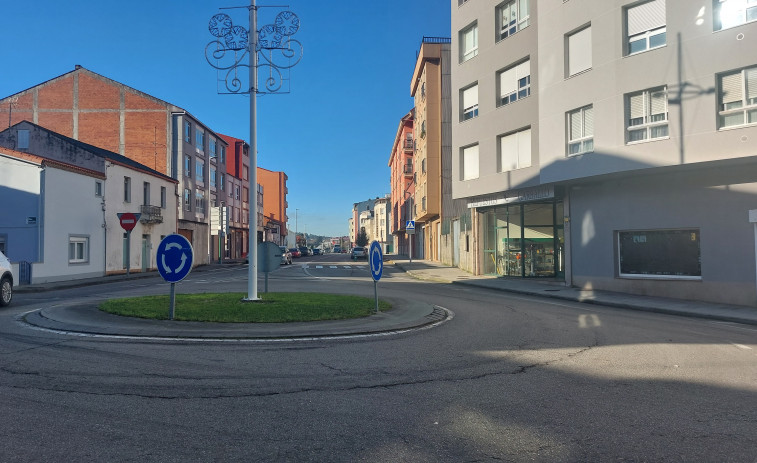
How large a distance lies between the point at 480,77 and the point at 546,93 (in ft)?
17.4

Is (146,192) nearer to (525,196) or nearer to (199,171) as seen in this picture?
(199,171)

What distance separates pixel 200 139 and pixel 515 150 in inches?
1359

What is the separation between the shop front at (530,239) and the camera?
2198 cm

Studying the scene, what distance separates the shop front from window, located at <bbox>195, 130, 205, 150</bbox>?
31.8 metres

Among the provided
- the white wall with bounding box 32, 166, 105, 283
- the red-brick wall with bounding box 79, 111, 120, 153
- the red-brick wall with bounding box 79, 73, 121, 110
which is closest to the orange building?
the red-brick wall with bounding box 79, 111, 120, 153

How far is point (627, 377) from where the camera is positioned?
237 inches

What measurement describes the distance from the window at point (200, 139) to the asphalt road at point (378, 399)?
40737mm

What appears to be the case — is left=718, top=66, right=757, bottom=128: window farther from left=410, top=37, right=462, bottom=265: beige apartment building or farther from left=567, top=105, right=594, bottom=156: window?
left=410, top=37, right=462, bottom=265: beige apartment building

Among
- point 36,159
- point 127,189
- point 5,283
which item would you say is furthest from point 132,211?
point 5,283

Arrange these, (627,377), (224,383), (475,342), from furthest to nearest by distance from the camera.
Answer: (475,342) → (627,377) → (224,383)

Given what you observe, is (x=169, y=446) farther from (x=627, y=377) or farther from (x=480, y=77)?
(x=480, y=77)

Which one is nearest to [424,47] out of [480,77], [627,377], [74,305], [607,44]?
[480,77]

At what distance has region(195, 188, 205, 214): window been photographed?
46.7m

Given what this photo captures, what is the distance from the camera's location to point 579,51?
18109 millimetres
